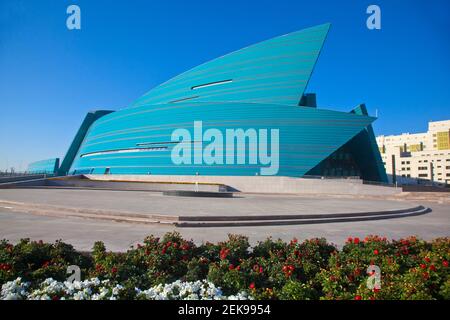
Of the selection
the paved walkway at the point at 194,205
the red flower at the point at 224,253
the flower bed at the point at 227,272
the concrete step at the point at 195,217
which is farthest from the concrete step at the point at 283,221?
the red flower at the point at 224,253

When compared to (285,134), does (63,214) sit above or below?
below

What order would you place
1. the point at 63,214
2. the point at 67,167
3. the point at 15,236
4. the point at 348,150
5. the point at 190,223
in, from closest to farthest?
the point at 15,236
the point at 190,223
the point at 63,214
the point at 348,150
the point at 67,167

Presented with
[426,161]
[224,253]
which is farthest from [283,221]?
[426,161]

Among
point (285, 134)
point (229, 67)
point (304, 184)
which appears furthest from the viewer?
point (229, 67)

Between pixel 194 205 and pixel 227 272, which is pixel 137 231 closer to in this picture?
pixel 227 272

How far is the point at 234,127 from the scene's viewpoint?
2029 inches

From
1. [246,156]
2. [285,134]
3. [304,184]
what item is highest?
[285,134]

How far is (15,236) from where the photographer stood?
9117 mm

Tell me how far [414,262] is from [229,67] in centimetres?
6349

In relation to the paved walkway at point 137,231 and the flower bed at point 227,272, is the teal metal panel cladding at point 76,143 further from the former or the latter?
the flower bed at point 227,272

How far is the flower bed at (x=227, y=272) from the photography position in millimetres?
4285

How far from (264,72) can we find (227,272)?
190 ft
